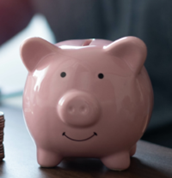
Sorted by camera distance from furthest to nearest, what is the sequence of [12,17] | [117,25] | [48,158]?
[12,17], [117,25], [48,158]

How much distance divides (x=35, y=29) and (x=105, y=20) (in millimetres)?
671

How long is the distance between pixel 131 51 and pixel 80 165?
387 millimetres

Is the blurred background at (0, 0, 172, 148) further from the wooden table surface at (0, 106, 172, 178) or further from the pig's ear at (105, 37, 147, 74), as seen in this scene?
the pig's ear at (105, 37, 147, 74)

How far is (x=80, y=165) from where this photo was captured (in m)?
0.91

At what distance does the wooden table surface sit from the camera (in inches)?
33.2

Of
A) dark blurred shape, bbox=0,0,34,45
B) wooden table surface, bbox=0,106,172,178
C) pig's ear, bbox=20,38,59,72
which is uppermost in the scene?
pig's ear, bbox=20,38,59,72

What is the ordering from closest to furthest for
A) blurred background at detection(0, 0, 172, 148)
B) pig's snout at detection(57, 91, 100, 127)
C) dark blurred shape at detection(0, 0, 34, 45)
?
1. pig's snout at detection(57, 91, 100, 127)
2. blurred background at detection(0, 0, 172, 148)
3. dark blurred shape at detection(0, 0, 34, 45)

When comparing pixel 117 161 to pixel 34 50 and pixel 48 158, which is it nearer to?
pixel 48 158

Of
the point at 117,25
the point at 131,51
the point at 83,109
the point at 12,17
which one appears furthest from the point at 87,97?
the point at 12,17

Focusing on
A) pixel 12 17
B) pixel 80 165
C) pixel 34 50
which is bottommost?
pixel 80 165

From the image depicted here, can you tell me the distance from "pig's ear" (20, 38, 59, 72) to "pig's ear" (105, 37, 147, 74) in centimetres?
17

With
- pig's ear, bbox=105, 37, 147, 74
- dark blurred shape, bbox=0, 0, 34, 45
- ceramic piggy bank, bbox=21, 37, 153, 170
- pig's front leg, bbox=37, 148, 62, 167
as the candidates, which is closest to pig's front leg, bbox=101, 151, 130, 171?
ceramic piggy bank, bbox=21, 37, 153, 170

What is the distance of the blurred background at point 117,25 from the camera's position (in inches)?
47.8

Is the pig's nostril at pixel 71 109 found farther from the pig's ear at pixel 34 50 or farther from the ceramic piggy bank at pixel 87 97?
the pig's ear at pixel 34 50
